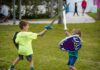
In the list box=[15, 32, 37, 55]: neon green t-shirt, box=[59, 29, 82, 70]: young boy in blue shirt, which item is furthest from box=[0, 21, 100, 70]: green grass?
box=[59, 29, 82, 70]: young boy in blue shirt

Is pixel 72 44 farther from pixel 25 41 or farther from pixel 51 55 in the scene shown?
pixel 51 55

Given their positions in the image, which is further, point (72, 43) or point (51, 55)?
point (51, 55)

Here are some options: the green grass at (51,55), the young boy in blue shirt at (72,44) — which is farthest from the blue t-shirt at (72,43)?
the green grass at (51,55)

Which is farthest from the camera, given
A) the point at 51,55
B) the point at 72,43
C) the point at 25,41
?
the point at 51,55

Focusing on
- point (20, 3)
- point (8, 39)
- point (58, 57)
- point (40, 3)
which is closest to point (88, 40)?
point (8, 39)

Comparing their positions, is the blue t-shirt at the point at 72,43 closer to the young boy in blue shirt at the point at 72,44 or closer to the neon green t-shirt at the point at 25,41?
the young boy in blue shirt at the point at 72,44

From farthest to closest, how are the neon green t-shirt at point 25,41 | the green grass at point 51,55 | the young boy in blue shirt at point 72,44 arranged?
1. the green grass at point 51,55
2. the neon green t-shirt at point 25,41
3. the young boy in blue shirt at point 72,44

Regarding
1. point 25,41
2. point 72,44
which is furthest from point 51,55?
point 72,44

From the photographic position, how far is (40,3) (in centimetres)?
3328

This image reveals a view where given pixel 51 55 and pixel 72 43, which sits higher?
pixel 72 43

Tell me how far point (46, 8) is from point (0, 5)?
5.72 meters

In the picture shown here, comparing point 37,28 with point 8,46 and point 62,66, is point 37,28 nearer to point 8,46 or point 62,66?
point 8,46

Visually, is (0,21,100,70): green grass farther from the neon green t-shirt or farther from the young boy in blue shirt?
the young boy in blue shirt

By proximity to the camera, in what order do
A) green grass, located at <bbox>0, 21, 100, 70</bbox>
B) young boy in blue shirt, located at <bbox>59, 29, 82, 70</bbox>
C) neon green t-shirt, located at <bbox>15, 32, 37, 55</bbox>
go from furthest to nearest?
green grass, located at <bbox>0, 21, 100, 70</bbox>, neon green t-shirt, located at <bbox>15, 32, 37, 55</bbox>, young boy in blue shirt, located at <bbox>59, 29, 82, 70</bbox>
